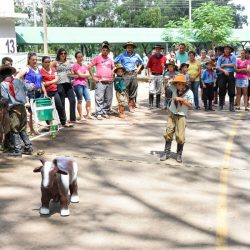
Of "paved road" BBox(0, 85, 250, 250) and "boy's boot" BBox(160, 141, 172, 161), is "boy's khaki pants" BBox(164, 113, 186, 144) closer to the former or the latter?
"boy's boot" BBox(160, 141, 172, 161)

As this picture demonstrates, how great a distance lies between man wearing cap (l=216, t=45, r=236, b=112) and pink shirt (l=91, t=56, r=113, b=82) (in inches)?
134

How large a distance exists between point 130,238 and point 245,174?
10.1ft

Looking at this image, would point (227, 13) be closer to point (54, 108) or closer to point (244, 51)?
point (244, 51)

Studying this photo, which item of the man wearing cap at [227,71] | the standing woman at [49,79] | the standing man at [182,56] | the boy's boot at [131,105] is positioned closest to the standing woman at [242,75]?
the man wearing cap at [227,71]

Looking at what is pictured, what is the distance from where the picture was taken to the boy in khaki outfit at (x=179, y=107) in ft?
24.9

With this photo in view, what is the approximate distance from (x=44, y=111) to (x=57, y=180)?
14.8 feet

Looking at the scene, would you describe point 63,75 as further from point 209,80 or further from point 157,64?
point 209,80

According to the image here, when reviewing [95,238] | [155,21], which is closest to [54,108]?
[95,238]

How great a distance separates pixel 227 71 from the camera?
13086 millimetres

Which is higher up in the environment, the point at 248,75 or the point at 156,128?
the point at 248,75

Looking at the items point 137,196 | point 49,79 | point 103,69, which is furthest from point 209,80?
point 137,196

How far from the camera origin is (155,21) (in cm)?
8381

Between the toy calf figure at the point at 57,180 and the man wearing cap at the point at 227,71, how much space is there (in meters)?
8.44

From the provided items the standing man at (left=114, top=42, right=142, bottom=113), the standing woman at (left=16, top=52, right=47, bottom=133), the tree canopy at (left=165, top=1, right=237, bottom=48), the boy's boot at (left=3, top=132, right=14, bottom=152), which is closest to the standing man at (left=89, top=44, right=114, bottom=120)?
the standing man at (left=114, top=42, right=142, bottom=113)
